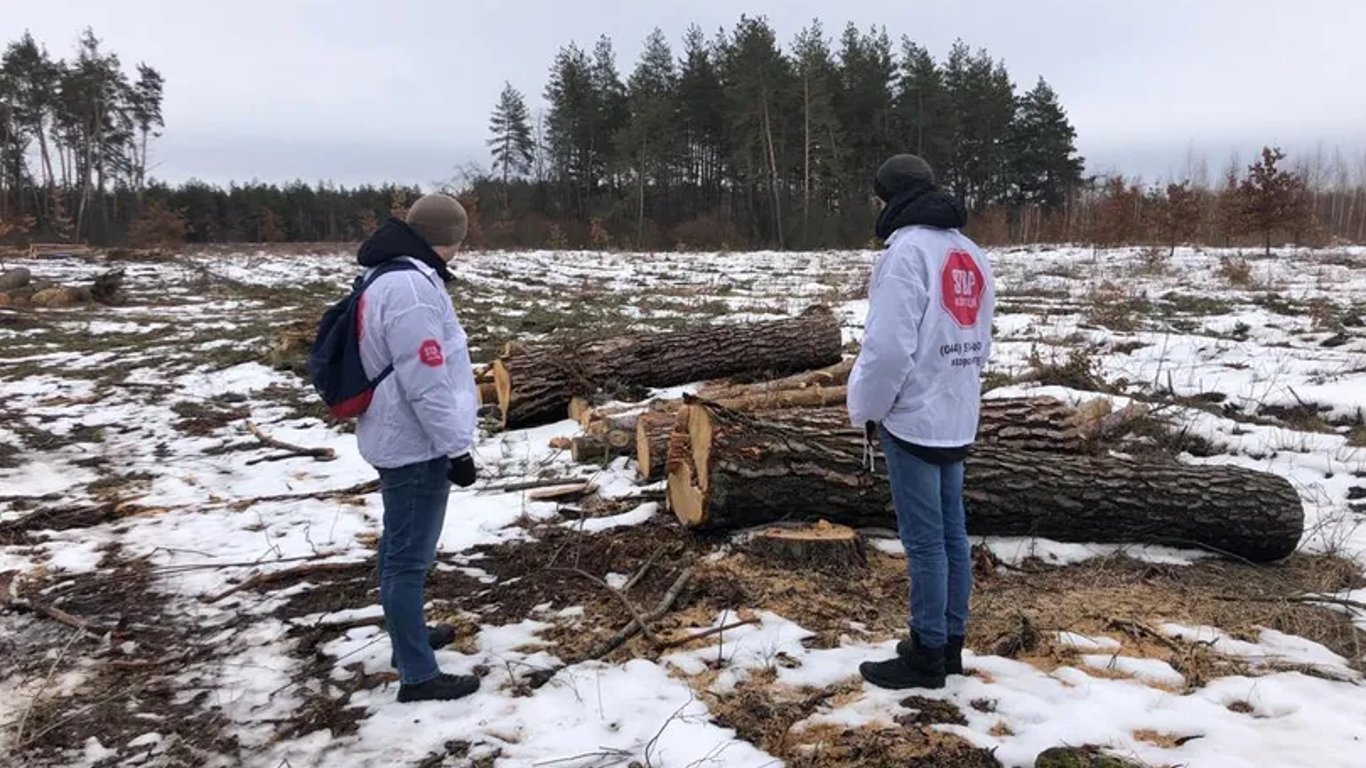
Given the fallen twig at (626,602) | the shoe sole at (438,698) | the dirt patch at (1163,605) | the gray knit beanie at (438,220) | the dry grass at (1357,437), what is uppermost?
the gray knit beanie at (438,220)

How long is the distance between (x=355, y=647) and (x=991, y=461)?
3.57 meters

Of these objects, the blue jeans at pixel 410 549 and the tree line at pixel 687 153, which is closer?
the blue jeans at pixel 410 549

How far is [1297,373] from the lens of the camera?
841 cm

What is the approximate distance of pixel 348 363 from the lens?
3064 millimetres

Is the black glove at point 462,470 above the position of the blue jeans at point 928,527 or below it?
above

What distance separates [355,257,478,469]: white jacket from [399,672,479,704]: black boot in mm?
893

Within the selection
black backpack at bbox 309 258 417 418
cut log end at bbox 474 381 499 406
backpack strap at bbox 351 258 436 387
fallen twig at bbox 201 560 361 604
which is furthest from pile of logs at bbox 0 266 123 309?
backpack strap at bbox 351 258 436 387

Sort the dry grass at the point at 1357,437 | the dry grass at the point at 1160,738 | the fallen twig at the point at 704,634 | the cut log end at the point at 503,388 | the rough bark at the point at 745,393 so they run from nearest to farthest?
the dry grass at the point at 1160,738 → the fallen twig at the point at 704,634 → the dry grass at the point at 1357,437 → the rough bark at the point at 745,393 → the cut log end at the point at 503,388

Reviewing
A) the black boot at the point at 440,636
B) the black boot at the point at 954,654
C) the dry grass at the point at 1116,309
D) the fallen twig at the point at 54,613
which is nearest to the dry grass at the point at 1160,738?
the black boot at the point at 954,654

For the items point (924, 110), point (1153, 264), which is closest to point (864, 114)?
point (924, 110)

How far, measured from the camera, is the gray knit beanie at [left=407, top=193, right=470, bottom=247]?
3.16 meters

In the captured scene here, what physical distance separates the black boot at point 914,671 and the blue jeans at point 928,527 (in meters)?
0.05

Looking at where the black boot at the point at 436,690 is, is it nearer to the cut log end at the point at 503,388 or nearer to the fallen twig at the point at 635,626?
the fallen twig at the point at 635,626

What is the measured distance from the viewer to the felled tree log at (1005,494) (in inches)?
184
